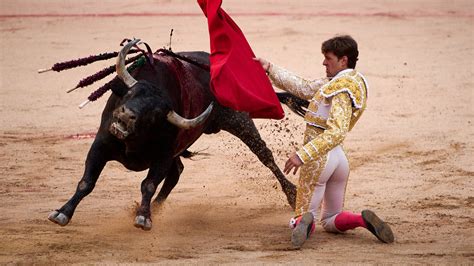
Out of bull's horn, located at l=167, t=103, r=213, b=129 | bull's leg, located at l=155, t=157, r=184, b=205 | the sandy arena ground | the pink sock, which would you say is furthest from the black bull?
the pink sock

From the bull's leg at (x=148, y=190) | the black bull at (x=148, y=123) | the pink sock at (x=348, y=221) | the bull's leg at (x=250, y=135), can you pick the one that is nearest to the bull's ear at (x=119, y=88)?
the black bull at (x=148, y=123)

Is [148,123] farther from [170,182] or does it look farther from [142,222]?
[170,182]

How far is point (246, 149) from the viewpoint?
848 cm

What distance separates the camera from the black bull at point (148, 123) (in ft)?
17.7

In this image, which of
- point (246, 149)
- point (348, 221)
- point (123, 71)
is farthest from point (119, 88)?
point (246, 149)

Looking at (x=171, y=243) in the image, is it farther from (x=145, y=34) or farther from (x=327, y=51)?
(x=145, y=34)

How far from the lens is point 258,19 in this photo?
13.8 metres

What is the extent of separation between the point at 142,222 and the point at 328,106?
1092 millimetres

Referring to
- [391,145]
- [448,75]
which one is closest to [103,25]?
[448,75]

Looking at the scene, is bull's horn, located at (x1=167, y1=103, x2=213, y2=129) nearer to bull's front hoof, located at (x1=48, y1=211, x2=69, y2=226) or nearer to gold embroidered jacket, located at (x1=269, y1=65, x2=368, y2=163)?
gold embroidered jacket, located at (x1=269, y1=65, x2=368, y2=163)

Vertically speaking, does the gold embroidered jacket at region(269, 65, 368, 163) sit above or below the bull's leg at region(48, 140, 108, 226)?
above

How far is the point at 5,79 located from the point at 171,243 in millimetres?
5627

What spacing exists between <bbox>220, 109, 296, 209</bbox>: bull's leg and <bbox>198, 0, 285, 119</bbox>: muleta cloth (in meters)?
0.73

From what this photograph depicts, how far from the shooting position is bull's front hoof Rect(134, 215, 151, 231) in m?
5.33
